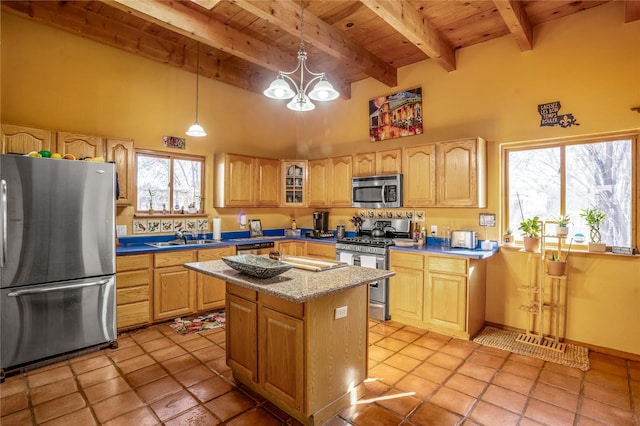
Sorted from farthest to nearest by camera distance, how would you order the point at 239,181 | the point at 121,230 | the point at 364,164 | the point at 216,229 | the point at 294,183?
the point at 294,183 < the point at 239,181 < the point at 216,229 < the point at 364,164 < the point at 121,230

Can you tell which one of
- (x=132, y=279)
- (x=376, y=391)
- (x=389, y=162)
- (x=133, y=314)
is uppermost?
(x=389, y=162)

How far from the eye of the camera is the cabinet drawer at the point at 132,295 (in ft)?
11.8

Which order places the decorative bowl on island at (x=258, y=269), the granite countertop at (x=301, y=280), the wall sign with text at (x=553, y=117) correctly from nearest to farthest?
the granite countertop at (x=301, y=280) < the decorative bowl on island at (x=258, y=269) < the wall sign with text at (x=553, y=117)

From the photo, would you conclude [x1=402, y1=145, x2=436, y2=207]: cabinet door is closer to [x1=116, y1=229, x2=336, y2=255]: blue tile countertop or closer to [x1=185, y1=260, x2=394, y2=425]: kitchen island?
[x1=116, y1=229, x2=336, y2=255]: blue tile countertop

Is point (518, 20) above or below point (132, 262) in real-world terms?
above

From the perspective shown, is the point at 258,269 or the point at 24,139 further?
the point at 24,139

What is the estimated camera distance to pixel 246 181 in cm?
505

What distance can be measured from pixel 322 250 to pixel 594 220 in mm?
3163

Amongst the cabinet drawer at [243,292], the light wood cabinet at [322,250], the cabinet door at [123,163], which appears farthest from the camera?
the light wood cabinet at [322,250]

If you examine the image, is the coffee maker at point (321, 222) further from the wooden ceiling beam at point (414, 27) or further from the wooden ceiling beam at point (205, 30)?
the wooden ceiling beam at point (414, 27)

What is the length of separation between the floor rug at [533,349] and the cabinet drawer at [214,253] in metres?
3.13

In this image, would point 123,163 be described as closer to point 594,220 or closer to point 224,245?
point 224,245

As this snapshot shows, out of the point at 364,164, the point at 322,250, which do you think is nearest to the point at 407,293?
the point at 322,250

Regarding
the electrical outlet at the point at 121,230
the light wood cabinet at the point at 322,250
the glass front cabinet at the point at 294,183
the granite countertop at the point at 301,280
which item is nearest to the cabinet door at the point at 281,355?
the granite countertop at the point at 301,280
